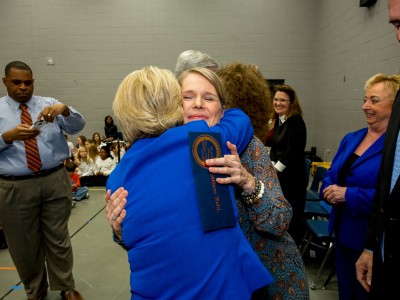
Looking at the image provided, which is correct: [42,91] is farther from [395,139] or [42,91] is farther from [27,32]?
[395,139]

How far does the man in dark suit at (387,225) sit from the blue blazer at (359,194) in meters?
0.37

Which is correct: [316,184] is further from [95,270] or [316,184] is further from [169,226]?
[169,226]

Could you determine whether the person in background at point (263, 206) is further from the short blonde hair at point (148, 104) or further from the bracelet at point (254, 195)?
the short blonde hair at point (148, 104)

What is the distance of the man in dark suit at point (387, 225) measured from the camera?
44.6 inches

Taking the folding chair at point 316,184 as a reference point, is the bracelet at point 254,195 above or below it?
above

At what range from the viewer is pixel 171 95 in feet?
3.04

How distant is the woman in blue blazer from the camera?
1.74 meters

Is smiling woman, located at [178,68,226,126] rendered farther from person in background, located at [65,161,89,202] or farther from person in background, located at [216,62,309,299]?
person in background, located at [65,161,89,202]

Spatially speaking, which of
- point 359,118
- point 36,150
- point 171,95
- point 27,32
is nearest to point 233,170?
point 171,95

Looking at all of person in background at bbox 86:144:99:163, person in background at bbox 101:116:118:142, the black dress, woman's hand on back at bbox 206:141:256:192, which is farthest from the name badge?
person in background at bbox 101:116:118:142

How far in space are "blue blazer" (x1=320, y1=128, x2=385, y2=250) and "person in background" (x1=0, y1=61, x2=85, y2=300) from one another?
6.98 feet

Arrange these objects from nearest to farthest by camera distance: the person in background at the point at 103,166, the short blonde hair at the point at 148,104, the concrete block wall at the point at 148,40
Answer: the short blonde hair at the point at 148,104 < the person in background at the point at 103,166 < the concrete block wall at the point at 148,40

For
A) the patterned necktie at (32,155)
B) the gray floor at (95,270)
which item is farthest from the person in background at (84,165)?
the patterned necktie at (32,155)

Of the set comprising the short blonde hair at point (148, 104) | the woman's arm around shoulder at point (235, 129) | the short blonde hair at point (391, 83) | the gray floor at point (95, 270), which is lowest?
the gray floor at point (95, 270)
